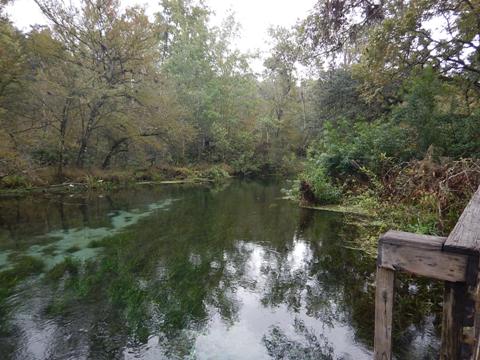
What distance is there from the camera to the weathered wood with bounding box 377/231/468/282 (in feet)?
4.59

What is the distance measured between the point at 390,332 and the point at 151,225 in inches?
264

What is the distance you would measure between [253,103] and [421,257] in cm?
2743

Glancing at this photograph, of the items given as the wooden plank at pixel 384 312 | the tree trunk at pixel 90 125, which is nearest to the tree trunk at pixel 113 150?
the tree trunk at pixel 90 125

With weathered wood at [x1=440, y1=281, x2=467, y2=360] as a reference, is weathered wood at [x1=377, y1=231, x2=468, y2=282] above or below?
above

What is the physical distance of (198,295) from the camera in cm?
400

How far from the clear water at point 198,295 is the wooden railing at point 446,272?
1.41 meters

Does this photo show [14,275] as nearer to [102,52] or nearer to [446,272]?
[446,272]

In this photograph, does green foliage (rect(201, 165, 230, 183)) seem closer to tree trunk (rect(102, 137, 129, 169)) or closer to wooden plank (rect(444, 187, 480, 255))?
tree trunk (rect(102, 137, 129, 169))

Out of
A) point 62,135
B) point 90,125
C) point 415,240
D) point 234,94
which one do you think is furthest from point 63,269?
point 234,94

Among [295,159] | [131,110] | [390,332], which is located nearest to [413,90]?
[390,332]

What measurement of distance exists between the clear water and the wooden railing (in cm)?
141

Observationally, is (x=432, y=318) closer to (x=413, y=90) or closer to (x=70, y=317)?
(x=70, y=317)

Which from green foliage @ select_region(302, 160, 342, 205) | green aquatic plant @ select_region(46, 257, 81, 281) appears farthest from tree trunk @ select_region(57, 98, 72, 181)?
green foliage @ select_region(302, 160, 342, 205)

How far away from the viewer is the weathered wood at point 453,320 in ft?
4.69
